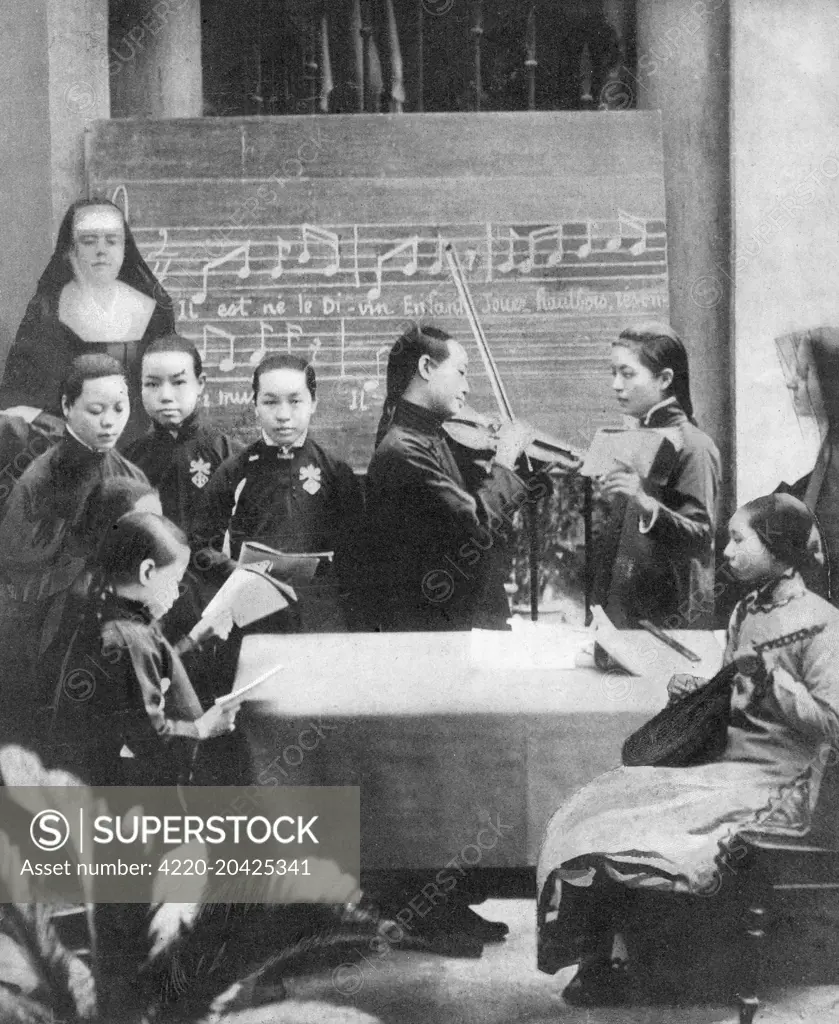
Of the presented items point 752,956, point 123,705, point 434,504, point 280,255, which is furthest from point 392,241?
point 752,956

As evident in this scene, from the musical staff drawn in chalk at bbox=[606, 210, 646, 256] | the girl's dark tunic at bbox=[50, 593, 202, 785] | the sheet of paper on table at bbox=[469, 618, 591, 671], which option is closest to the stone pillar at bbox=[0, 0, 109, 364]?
the girl's dark tunic at bbox=[50, 593, 202, 785]

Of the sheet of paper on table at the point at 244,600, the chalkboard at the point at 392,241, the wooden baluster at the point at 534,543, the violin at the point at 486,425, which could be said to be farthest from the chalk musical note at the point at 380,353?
the sheet of paper on table at the point at 244,600

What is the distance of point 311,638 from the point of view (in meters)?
3.86

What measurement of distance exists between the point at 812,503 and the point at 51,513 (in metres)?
2.48

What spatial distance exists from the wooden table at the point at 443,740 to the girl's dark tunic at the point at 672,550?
22cm

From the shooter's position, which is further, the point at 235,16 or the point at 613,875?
the point at 235,16

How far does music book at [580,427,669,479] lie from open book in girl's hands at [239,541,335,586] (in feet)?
3.00

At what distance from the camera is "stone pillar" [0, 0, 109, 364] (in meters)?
3.91

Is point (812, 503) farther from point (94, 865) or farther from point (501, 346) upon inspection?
point (94, 865)

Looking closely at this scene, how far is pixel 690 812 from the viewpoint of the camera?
3705 millimetres

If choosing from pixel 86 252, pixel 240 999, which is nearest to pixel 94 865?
pixel 240 999

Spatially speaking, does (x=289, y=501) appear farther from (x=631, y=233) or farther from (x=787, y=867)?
(x=787, y=867)

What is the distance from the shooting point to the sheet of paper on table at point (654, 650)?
3.80 m

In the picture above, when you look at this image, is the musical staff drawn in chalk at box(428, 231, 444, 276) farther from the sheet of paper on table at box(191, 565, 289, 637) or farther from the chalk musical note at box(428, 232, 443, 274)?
the sheet of paper on table at box(191, 565, 289, 637)
